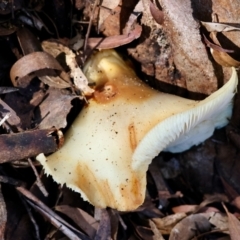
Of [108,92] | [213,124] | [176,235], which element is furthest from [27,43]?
[176,235]

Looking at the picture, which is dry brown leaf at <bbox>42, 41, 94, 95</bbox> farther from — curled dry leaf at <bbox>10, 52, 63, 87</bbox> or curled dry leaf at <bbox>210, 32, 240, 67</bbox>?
curled dry leaf at <bbox>210, 32, 240, 67</bbox>

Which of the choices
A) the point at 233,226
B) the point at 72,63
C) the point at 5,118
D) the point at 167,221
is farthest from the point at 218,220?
the point at 5,118

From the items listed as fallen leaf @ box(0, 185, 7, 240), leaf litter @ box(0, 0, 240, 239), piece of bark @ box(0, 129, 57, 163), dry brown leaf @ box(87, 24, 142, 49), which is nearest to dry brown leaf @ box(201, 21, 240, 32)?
leaf litter @ box(0, 0, 240, 239)

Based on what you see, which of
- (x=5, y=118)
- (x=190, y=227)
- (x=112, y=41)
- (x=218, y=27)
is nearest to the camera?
(x=218, y=27)

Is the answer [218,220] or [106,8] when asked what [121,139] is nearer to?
[106,8]

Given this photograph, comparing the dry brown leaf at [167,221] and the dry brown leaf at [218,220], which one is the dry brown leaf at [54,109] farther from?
the dry brown leaf at [218,220]
